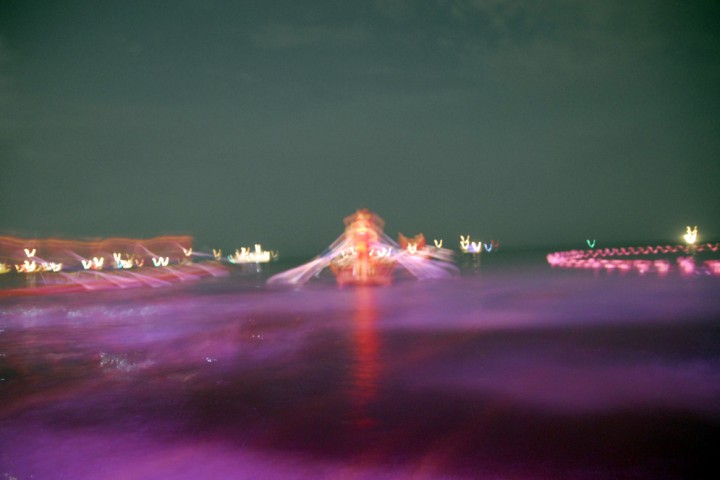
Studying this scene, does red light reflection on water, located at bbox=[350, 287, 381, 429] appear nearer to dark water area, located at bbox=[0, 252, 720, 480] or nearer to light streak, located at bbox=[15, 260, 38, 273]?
dark water area, located at bbox=[0, 252, 720, 480]

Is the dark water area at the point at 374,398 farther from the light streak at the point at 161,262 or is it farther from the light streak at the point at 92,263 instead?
the light streak at the point at 161,262

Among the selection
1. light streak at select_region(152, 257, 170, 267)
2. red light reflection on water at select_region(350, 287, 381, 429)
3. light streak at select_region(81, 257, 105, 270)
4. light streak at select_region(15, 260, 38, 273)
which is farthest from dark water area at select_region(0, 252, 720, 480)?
light streak at select_region(15, 260, 38, 273)

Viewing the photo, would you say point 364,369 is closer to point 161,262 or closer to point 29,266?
point 161,262

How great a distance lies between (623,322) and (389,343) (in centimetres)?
526

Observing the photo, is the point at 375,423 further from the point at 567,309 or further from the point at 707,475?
the point at 567,309

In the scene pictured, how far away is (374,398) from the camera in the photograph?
6.17 metres

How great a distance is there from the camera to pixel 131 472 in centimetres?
428

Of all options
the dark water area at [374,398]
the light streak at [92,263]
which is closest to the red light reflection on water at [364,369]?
the dark water area at [374,398]

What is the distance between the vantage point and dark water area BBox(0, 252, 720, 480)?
4352 millimetres

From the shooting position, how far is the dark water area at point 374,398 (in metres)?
4.35

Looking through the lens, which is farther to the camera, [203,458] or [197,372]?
[197,372]

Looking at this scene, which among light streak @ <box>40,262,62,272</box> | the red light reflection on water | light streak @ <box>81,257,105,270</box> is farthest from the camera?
light streak @ <box>40,262,62,272</box>

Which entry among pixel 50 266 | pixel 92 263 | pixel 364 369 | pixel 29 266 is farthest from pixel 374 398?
pixel 50 266

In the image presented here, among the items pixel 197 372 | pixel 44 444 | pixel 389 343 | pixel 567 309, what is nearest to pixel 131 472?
pixel 44 444
